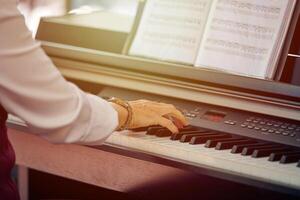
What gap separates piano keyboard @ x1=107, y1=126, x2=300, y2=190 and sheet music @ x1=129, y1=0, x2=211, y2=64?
28 centimetres

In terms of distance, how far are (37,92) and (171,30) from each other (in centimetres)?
67

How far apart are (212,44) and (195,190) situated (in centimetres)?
46

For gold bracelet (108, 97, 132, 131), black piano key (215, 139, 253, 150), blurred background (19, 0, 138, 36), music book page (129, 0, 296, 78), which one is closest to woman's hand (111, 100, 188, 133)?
gold bracelet (108, 97, 132, 131)

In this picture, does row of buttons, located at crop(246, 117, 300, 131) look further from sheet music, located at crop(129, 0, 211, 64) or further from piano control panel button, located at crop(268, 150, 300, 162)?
sheet music, located at crop(129, 0, 211, 64)

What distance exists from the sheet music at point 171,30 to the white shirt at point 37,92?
0.49m

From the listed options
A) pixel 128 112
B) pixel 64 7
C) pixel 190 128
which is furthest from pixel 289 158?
pixel 64 7

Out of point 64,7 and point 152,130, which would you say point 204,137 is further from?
point 64,7

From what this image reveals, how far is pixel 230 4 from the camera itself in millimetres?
1672

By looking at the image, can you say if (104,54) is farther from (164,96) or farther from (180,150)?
(180,150)

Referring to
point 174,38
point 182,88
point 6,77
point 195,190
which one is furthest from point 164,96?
point 6,77

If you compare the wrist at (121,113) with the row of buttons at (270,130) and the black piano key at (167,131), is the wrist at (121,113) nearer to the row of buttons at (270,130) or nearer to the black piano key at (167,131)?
the black piano key at (167,131)

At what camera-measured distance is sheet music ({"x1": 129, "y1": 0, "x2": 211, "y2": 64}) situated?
172 centimetres

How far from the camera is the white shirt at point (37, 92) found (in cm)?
114

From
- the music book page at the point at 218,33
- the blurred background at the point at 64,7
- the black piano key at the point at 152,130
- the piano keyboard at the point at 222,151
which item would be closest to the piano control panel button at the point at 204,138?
the piano keyboard at the point at 222,151
